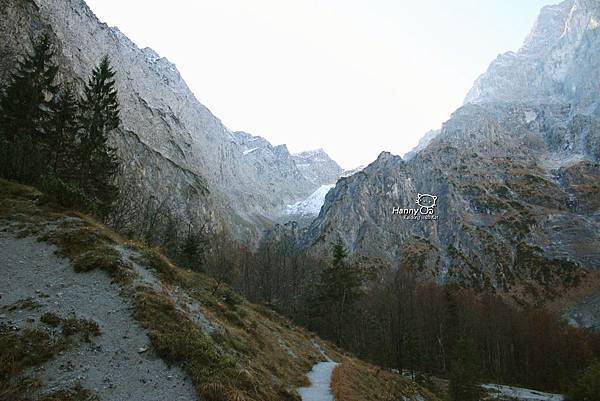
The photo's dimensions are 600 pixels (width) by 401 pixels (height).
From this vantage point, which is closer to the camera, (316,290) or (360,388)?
(360,388)

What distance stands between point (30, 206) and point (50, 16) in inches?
5799

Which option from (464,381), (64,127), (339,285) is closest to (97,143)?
(64,127)

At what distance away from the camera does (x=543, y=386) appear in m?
74.6

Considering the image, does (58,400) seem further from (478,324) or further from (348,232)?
(348,232)

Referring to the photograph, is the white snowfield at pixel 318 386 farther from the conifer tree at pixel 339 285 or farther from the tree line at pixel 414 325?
the tree line at pixel 414 325

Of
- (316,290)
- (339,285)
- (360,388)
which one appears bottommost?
(360,388)

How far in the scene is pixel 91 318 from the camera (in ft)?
45.8

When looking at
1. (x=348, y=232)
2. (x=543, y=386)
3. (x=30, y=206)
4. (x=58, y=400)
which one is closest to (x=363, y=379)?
(x=58, y=400)

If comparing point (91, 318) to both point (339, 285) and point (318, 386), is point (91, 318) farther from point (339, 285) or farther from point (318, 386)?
point (339, 285)

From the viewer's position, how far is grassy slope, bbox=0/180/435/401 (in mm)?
13094

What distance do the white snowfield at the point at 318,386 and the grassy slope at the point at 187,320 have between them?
0.56 metres

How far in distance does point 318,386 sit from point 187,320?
8214 mm

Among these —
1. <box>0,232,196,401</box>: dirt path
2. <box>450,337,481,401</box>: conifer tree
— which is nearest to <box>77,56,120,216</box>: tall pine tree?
<box>0,232,196,401</box>: dirt path

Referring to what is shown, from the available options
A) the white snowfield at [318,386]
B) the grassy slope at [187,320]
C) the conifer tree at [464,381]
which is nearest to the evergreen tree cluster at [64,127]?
the grassy slope at [187,320]
